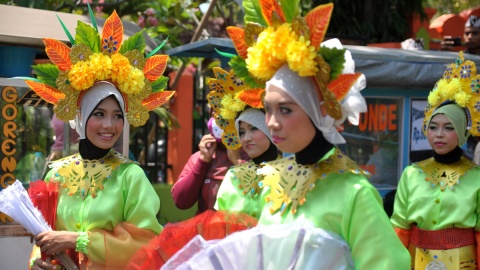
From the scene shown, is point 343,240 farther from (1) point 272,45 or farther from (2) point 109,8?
(2) point 109,8

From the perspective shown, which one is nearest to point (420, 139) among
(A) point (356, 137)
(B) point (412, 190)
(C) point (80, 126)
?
(A) point (356, 137)

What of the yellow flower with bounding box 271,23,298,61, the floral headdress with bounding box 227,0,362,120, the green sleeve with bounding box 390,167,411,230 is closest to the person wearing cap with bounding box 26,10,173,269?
the floral headdress with bounding box 227,0,362,120

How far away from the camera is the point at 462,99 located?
18.0 ft

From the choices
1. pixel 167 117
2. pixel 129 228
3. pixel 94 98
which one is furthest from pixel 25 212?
pixel 167 117

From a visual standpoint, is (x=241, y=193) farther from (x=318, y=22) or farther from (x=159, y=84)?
(x=318, y=22)

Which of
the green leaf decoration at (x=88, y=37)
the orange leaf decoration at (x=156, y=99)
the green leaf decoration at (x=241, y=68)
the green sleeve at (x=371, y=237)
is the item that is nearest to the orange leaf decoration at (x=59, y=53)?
the green leaf decoration at (x=88, y=37)

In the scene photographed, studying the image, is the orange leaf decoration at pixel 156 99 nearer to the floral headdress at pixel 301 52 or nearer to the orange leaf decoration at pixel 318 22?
the floral headdress at pixel 301 52

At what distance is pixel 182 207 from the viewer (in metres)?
5.72

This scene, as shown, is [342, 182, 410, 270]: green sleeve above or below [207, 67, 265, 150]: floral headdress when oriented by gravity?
below

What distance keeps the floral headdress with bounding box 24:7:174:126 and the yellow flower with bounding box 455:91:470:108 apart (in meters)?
2.08

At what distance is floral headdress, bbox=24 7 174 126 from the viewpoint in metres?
4.31

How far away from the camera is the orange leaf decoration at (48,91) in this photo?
446cm

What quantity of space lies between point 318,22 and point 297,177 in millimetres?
610

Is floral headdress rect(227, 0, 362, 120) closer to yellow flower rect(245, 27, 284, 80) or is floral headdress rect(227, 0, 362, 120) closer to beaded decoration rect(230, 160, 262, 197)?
yellow flower rect(245, 27, 284, 80)
